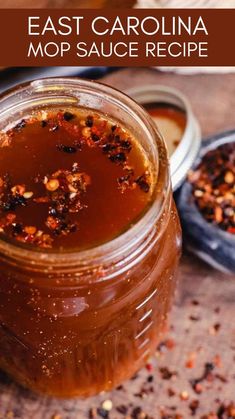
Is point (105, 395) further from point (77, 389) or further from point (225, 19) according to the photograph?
point (225, 19)

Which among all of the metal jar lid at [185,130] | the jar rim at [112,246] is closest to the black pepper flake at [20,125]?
the jar rim at [112,246]

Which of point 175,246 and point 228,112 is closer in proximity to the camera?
point 175,246

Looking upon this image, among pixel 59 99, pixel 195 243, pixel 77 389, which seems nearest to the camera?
pixel 59 99

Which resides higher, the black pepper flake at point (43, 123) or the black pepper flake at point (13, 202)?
the black pepper flake at point (43, 123)

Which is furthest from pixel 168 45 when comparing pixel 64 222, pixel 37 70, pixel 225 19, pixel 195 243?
pixel 64 222

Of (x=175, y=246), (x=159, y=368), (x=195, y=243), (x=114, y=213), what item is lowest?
(x=159, y=368)

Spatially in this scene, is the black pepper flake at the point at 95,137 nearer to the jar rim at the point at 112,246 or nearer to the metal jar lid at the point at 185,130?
the jar rim at the point at 112,246

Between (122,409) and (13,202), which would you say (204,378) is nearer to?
(122,409)

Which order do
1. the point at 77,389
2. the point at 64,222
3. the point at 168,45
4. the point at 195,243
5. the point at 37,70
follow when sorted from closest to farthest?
1. the point at 64,222
2. the point at 77,389
3. the point at 195,243
4. the point at 168,45
5. the point at 37,70
